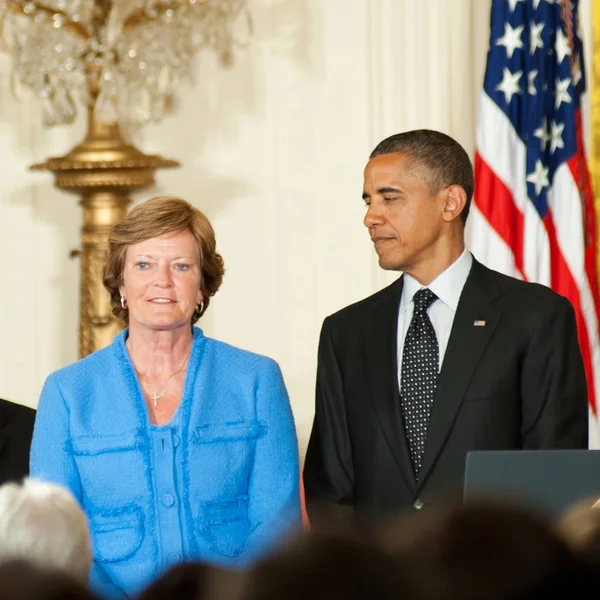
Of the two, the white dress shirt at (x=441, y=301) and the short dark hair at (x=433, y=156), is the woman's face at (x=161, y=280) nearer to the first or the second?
the white dress shirt at (x=441, y=301)

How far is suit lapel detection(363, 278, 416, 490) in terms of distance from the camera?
3.11 meters

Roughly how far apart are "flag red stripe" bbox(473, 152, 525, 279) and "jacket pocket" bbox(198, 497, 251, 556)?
2592mm

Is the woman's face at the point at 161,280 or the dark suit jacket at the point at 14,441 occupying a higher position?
the woman's face at the point at 161,280

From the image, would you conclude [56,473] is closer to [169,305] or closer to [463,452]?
[169,305]

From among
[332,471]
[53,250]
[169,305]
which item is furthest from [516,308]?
[53,250]

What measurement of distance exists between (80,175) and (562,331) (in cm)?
290

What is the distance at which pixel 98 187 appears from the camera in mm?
5402

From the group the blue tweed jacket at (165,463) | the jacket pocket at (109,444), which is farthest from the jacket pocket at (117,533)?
the jacket pocket at (109,444)

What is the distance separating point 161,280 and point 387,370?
26.3 inches

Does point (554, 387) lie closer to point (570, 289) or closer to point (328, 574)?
point (570, 289)

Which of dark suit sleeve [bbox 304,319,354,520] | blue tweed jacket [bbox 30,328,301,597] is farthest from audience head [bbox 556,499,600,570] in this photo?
dark suit sleeve [bbox 304,319,354,520]

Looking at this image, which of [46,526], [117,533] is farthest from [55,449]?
[46,526]

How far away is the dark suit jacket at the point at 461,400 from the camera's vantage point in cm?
307

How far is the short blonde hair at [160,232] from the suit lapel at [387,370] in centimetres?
47
